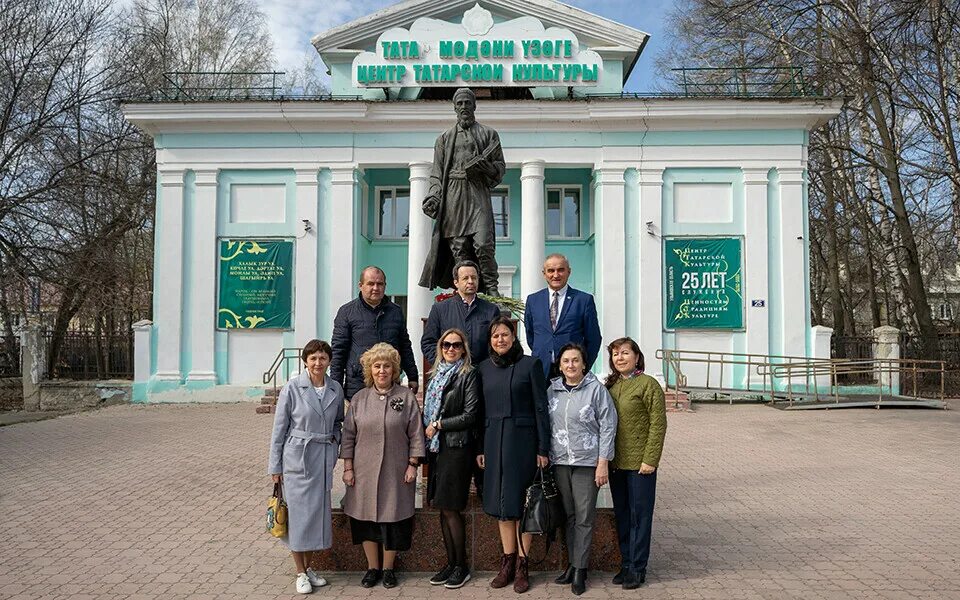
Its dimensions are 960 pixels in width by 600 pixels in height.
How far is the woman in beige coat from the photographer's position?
4719 mm

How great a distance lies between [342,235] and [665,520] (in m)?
14.0

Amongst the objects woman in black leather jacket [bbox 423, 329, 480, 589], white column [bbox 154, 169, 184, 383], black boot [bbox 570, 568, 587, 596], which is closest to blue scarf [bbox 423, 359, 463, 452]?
woman in black leather jacket [bbox 423, 329, 480, 589]

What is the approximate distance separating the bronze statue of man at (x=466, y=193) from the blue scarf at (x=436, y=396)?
2046mm

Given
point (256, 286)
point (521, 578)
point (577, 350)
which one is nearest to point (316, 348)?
point (577, 350)

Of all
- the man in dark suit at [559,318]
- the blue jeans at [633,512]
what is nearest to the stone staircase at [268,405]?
the man in dark suit at [559,318]

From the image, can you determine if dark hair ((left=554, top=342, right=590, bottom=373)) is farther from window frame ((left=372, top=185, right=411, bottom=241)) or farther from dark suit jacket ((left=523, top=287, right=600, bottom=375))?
window frame ((left=372, top=185, right=411, bottom=241))

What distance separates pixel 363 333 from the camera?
5453 millimetres

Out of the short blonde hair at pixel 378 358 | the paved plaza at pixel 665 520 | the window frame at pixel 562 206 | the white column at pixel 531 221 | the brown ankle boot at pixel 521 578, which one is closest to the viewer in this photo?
the brown ankle boot at pixel 521 578

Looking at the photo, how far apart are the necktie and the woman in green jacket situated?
58cm

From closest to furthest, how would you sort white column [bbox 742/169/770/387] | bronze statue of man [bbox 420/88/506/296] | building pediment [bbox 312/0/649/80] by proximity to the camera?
bronze statue of man [bbox 420/88/506/296]
white column [bbox 742/169/770/387]
building pediment [bbox 312/0/649/80]

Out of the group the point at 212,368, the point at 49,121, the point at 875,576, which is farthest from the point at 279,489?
the point at 49,121

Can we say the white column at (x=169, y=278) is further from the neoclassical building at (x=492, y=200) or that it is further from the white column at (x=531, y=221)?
the white column at (x=531, y=221)

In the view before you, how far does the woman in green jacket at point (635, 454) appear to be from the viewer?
4.77m

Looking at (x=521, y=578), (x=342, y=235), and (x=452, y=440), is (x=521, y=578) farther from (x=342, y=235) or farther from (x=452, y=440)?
(x=342, y=235)
